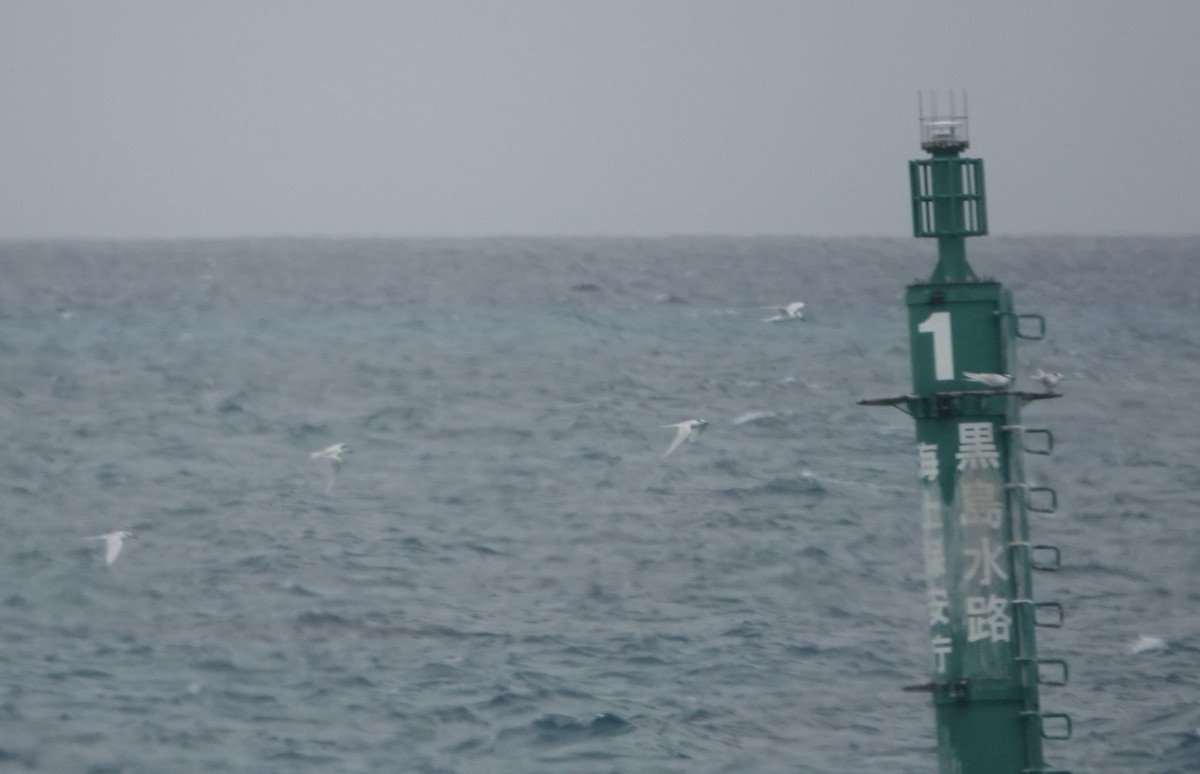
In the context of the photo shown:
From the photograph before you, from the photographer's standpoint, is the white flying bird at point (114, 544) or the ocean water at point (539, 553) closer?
the ocean water at point (539, 553)

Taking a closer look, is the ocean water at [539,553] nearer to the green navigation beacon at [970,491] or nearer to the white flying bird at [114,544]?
the white flying bird at [114,544]

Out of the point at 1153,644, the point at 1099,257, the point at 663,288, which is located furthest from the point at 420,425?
the point at 1099,257

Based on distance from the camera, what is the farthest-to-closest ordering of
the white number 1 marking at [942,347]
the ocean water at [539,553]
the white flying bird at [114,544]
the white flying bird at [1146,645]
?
the white flying bird at [114,544] < the white flying bird at [1146,645] < the ocean water at [539,553] < the white number 1 marking at [942,347]

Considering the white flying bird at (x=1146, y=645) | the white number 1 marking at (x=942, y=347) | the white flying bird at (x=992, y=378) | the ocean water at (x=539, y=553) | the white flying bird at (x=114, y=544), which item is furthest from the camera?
the white flying bird at (x=114, y=544)

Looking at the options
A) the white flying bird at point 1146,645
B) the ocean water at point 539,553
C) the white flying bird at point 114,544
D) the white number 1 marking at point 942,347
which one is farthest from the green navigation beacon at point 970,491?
the white flying bird at point 114,544

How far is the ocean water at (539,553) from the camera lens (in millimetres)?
20938

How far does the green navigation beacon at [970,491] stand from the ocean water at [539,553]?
34.1 ft

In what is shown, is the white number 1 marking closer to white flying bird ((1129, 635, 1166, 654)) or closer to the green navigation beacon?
the green navigation beacon

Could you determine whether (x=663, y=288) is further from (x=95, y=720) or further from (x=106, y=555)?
(x=95, y=720)

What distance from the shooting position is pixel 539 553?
102ft

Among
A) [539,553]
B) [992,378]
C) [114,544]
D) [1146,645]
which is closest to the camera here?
[992,378]

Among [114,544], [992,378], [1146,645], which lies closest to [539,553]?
[114,544]

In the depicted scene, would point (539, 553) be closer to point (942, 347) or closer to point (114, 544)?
point (114, 544)

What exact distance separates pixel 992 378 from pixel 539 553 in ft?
74.0
